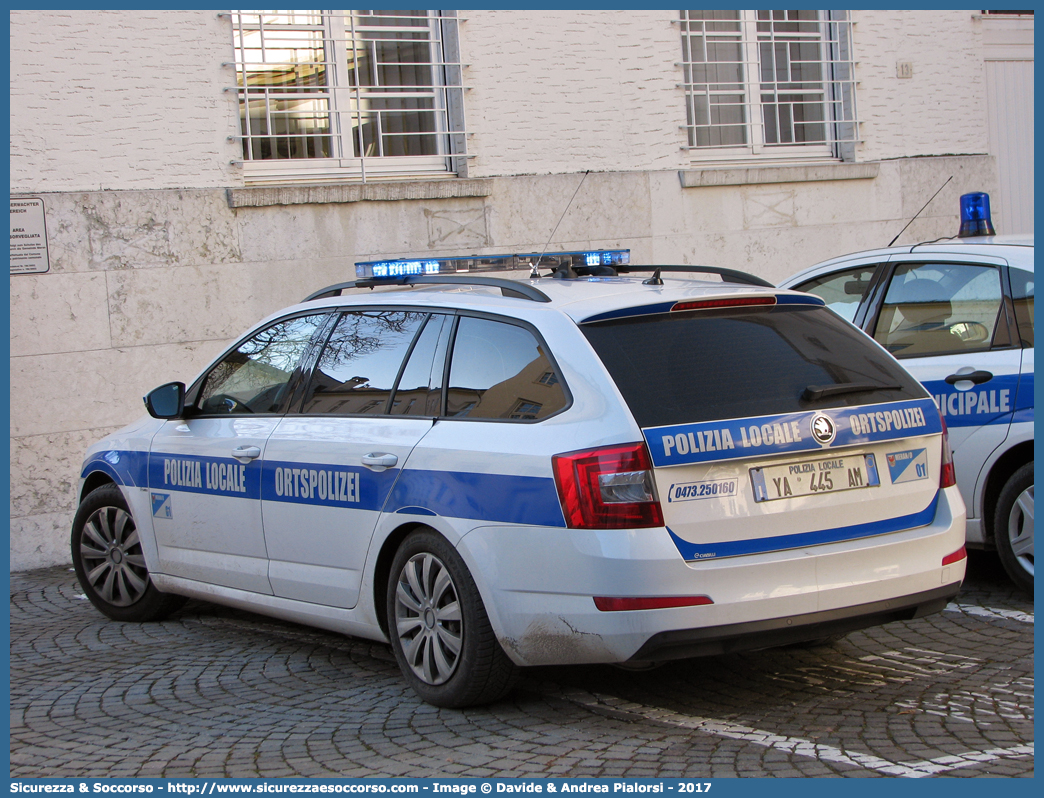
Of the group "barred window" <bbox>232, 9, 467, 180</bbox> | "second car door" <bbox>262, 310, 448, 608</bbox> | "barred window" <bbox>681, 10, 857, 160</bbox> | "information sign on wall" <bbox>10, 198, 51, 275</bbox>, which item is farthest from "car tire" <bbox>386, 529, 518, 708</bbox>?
"barred window" <bbox>681, 10, 857, 160</bbox>

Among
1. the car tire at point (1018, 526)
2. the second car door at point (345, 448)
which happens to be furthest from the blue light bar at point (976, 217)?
the second car door at point (345, 448)

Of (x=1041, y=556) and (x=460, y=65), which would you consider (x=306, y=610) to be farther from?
(x=460, y=65)

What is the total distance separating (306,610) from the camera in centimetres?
532

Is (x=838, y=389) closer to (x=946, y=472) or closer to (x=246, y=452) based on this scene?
(x=946, y=472)

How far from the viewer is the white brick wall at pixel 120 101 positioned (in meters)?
8.76

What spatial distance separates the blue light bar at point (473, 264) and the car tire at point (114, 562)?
1.97 m

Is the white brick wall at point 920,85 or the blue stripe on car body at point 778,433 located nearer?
the blue stripe on car body at point 778,433

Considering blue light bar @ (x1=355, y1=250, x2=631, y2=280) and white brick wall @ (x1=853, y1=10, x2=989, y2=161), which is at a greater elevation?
white brick wall @ (x1=853, y1=10, x2=989, y2=161)

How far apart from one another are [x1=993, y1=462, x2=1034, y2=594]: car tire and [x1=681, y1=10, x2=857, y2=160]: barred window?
20.0ft

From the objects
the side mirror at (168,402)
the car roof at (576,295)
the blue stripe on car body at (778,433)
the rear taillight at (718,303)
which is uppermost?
the car roof at (576,295)

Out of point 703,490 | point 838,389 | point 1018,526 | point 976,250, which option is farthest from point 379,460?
point 976,250

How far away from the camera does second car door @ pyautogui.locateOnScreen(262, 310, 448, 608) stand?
16.1 ft

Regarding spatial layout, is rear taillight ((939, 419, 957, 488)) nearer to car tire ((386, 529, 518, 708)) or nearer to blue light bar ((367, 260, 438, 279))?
car tire ((386, 529, 518, 708))

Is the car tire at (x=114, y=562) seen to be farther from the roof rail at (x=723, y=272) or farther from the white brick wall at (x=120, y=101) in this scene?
the white brick wall at (x=120, y=101)
